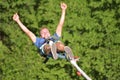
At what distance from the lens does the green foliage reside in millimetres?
23406

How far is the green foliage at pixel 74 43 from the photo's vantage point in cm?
2341

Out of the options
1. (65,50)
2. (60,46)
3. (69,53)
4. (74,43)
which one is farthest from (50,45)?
(74,43)

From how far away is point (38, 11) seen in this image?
25.0 m

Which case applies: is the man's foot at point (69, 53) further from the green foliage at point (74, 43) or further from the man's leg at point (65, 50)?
the green foliage at point (74, 43)

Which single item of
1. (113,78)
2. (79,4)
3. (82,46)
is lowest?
(113,78)

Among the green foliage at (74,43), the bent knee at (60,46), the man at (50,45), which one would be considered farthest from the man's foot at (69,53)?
the green foliage at (74,43)

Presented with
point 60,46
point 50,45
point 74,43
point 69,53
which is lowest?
point 69,53

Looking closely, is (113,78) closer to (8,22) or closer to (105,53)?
(105,53)

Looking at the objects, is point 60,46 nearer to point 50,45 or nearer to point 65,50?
point 65,50

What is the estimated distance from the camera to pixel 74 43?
2406cm

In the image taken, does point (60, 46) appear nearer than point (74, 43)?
Yes

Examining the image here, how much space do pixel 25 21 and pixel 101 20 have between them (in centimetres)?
362

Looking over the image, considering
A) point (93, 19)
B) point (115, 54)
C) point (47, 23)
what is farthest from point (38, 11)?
point (115, 54)

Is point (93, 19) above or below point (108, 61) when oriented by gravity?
above
